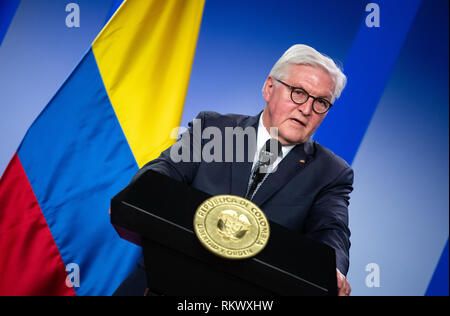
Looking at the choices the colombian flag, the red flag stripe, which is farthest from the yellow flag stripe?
the red flag stripe

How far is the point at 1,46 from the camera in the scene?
2.35 metres

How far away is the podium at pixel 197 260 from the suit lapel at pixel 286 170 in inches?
16.7

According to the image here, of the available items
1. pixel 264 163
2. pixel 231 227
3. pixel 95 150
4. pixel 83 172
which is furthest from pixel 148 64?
pixel 231 227

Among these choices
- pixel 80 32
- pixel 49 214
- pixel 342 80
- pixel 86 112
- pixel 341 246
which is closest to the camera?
pixel 341 246

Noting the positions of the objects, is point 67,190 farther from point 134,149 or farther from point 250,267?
point 250,267

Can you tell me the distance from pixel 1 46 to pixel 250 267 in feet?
7.43

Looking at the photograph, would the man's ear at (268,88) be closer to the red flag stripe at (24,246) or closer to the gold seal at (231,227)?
the gold seal at (231,227)

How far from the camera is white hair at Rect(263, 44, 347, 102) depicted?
66.6 inches

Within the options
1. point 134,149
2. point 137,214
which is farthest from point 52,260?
point 137,214

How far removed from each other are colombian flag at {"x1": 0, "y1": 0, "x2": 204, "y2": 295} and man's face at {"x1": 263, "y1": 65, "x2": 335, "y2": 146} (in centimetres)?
74

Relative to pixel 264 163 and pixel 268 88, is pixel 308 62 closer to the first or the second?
pixel 268 88

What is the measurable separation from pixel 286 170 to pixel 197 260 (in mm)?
770

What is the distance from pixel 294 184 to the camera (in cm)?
161

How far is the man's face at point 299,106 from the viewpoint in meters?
1.68
